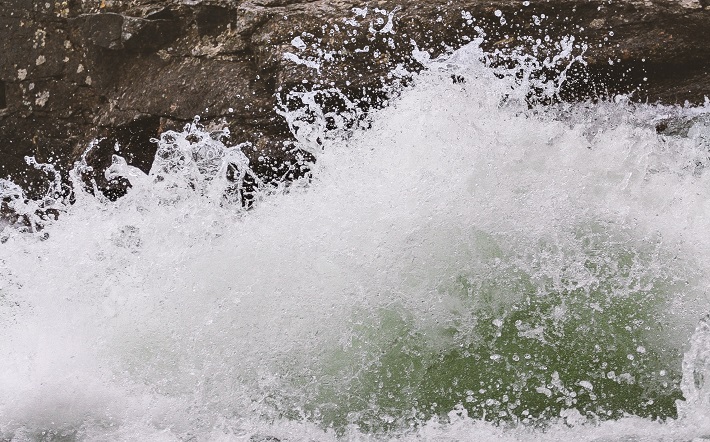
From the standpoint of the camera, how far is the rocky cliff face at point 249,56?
3.62 metres

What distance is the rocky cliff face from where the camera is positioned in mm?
3617

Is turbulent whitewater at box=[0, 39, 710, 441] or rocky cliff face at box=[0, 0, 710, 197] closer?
turbulent whitewater at box=[0, 39, 710, 441]

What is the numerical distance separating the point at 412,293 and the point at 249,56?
1627 millimetres

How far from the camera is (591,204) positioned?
10.5 feet

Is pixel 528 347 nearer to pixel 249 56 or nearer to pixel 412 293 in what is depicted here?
pixel 412 293

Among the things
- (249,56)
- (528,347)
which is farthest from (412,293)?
(249,56)

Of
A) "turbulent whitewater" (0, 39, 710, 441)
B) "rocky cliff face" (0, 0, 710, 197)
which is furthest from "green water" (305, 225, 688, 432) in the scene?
"rocky cliff face" (0, 0, 710, 197)

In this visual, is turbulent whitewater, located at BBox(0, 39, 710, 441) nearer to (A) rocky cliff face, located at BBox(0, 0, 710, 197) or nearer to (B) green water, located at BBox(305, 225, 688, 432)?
(B) green water, located at BBox(305, 225, 688, 432)

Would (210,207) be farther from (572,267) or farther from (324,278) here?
(572,267)

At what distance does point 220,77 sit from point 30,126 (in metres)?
1.27

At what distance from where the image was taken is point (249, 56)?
3.96 meters

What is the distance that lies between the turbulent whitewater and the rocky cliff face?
0.18 meters

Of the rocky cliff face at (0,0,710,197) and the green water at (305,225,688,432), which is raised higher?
the rocky cliff face at (0,0,710,197)

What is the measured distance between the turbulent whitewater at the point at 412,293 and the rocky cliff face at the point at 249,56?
18 centimetres
